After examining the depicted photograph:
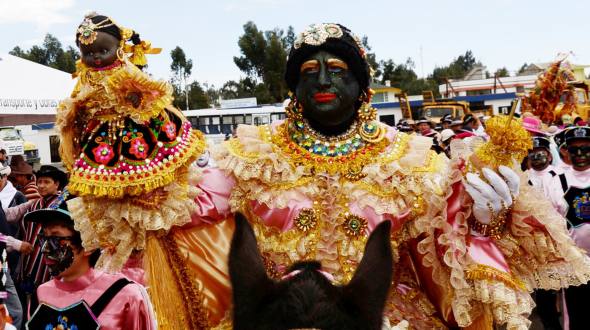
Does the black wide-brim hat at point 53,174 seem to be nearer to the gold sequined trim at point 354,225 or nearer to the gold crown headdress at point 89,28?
the gold crown headdress at point 89,28

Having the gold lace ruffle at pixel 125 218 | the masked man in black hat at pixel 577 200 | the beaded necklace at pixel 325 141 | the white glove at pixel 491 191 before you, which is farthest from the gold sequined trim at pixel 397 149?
the masked man in black hat at pixel 577 200

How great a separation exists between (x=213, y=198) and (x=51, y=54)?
67.7 metres

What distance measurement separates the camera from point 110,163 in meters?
2.34

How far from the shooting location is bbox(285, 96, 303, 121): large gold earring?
279 centimetres

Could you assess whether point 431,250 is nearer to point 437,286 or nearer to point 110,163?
point 437,286

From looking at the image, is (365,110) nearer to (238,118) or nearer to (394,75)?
(238,118)

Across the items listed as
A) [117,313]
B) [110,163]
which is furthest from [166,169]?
[117,313]

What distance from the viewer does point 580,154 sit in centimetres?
514

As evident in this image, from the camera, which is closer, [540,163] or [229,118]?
[540,163]

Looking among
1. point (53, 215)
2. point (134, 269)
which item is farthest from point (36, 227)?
point (53, 215)

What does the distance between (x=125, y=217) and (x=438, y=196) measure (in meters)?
1.24

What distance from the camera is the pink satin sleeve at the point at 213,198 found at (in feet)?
8.52

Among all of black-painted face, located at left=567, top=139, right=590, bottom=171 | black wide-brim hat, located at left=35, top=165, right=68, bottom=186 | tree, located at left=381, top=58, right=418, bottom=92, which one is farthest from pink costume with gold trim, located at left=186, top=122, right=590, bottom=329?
tree, located at left=381, top=58, right=418, bottom=92

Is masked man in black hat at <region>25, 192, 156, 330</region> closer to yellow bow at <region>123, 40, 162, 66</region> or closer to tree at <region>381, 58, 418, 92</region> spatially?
yellow bow at <region>123, 40, 162, 66</region>
